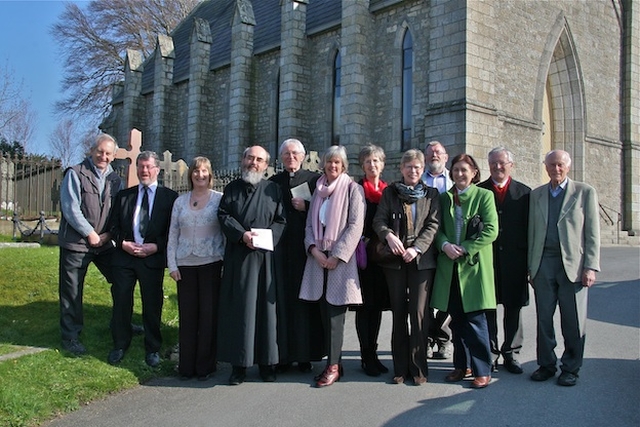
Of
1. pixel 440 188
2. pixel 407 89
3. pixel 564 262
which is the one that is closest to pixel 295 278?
pixel 440 188

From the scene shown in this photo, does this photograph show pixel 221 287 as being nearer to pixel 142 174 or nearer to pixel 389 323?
pixel 142 174

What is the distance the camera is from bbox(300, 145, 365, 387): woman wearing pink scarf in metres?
5.11

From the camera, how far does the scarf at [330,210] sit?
5141 millimetres

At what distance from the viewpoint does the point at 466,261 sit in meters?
5.08

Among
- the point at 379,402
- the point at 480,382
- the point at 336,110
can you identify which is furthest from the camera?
the point at 336,110

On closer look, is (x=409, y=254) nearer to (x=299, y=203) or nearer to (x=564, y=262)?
(x=299, y=203)

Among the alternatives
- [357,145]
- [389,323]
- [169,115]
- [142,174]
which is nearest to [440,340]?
[389,323]

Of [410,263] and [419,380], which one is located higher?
[410,263]

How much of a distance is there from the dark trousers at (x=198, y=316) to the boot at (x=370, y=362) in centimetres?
144

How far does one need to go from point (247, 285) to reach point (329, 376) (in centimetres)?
109

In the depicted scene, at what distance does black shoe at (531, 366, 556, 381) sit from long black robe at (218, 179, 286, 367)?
2311 mm

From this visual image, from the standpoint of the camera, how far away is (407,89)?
17.1m

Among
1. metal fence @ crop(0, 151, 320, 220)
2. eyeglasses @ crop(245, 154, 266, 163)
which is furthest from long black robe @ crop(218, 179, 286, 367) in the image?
metal fence @ crop(0, 151, 320, 220)

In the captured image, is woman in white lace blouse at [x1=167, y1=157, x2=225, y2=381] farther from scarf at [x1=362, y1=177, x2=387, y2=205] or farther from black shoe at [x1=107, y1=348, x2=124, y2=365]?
scarf at [x1=362, y1=177, x2=387, y2=205]
